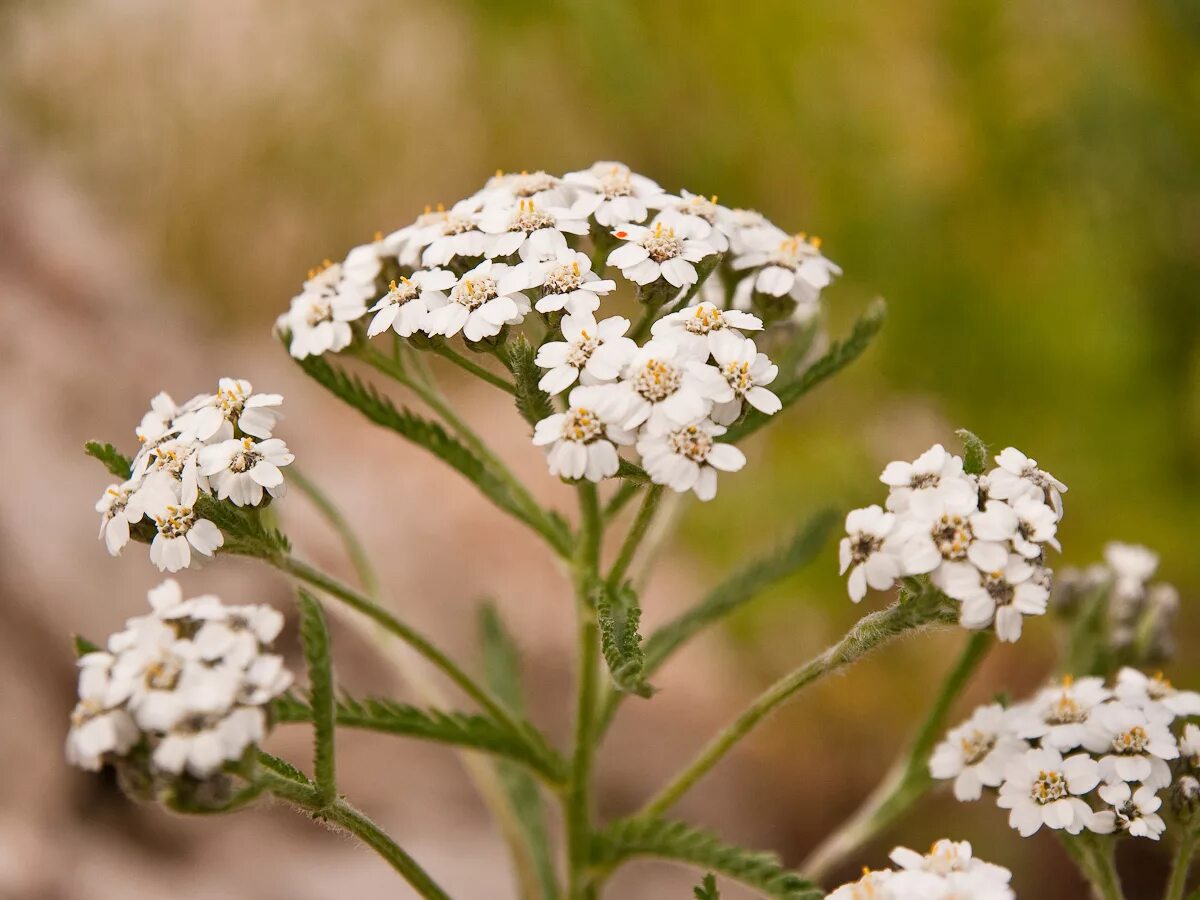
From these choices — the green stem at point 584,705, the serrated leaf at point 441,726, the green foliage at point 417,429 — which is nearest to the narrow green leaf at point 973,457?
the green stem at point 584,705

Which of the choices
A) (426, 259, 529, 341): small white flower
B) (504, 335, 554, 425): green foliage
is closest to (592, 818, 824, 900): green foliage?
(504, 335, 554, 425): green foliage

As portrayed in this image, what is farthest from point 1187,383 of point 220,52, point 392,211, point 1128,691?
point 220,52

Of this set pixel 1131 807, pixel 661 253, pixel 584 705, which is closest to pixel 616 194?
pixel 661 253

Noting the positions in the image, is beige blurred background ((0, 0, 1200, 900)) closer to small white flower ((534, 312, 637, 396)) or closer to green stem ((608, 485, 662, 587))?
green stem ((608, 485, 662, 587))

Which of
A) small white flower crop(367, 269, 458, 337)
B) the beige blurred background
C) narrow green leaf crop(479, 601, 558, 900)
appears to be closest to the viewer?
small white flower crop(367, 269, 458, 337)

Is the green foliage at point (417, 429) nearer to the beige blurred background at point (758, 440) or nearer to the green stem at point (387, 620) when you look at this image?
the green stem at point (387, 620)

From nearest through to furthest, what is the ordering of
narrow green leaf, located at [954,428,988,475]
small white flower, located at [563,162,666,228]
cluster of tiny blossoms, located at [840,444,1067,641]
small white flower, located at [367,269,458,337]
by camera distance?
1. cluster of tiny blossoms, located at [840,444,1067,641]
2. narrow green leaf, located at [954,428,988,475]
3. small white flower, located at [367,269,458,337]
4. small white flower, located at [563,162,666,228]

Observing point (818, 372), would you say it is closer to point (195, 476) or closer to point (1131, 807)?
point (1131, 807)

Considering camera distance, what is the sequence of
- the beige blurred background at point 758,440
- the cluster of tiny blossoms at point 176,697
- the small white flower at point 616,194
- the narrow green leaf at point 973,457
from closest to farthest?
the cluster of tiny blossoms at point 176,697 < the narrow green leaf at point 973,457 < the small white flower at point 616,194 < the beige blurred background at point 758,440

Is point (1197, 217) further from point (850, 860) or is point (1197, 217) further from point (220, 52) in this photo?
point (220, 52)
